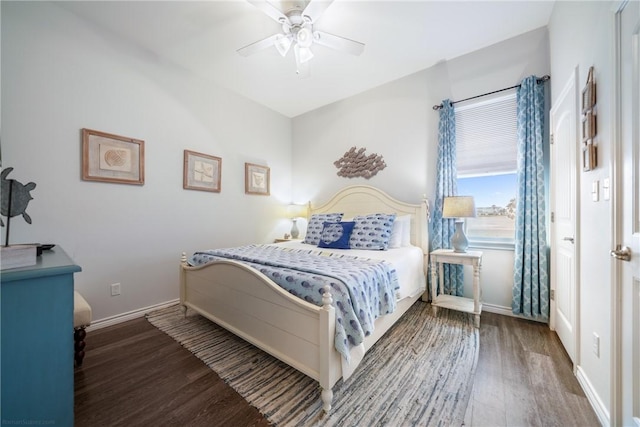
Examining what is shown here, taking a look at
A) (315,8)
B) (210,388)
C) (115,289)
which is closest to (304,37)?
(315,8)

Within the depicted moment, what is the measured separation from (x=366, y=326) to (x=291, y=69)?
299cm

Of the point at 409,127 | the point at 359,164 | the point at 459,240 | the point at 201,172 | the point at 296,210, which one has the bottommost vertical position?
the point at 459,240

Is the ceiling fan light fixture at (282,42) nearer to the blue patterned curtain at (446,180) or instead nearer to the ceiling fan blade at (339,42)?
the ceiling fan blade at (339,42)

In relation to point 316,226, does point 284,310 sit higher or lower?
lower

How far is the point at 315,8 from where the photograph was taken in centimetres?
187

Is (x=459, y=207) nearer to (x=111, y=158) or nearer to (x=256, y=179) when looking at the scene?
(x=256, y=179)

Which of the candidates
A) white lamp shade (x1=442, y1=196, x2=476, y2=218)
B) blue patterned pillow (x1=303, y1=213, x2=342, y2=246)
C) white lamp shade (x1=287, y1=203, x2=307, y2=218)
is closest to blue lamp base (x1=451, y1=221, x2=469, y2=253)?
white lamp shade (x1=442, y1=196, x2=476, y2=218)

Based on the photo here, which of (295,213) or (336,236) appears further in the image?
(295,213)

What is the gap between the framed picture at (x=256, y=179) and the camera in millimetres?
3725

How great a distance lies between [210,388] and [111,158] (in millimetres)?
2331

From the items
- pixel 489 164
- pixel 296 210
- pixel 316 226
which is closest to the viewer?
pixel 489 164

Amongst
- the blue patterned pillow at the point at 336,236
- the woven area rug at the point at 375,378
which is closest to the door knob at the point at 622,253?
the woven area rug at the point at 375,378

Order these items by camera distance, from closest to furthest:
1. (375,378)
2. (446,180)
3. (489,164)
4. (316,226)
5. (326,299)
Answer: (326,299) < (375,378) < (489,164) < (446,180) < (316,226)

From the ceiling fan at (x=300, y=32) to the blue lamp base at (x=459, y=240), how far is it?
6.61 feet
